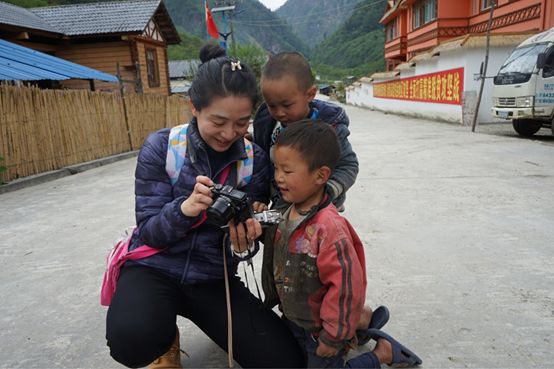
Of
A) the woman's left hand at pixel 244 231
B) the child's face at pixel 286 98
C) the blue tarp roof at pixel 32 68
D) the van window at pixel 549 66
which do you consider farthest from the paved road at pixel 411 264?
the van window at pixel 549 66

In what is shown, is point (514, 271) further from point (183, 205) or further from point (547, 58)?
point (547, 58)

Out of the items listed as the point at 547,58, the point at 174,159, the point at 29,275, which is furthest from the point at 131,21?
the point at 174,159

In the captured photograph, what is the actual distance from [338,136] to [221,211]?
0.80 m

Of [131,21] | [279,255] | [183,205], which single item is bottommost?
[279,255]

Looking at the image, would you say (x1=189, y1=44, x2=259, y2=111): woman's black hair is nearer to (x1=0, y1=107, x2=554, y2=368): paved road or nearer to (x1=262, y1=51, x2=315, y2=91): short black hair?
(x1=262, y1=51, x2=315, y2=91): short black hair

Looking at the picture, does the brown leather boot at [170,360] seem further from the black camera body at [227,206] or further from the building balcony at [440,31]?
the building balcony at [440,31]

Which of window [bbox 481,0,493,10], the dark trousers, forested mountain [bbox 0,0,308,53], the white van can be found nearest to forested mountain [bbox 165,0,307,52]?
forested mountain [bbox 0,0,308,53]

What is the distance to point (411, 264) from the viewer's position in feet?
9.14

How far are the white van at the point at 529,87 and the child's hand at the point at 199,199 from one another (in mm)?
9234

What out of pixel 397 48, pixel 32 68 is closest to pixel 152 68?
pixel 32 68

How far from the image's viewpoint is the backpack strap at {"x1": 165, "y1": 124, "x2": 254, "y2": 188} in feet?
5.55

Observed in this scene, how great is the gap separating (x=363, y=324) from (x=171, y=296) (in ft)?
2.82

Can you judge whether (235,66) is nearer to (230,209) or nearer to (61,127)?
(230,209)

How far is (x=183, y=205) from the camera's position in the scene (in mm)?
1515
